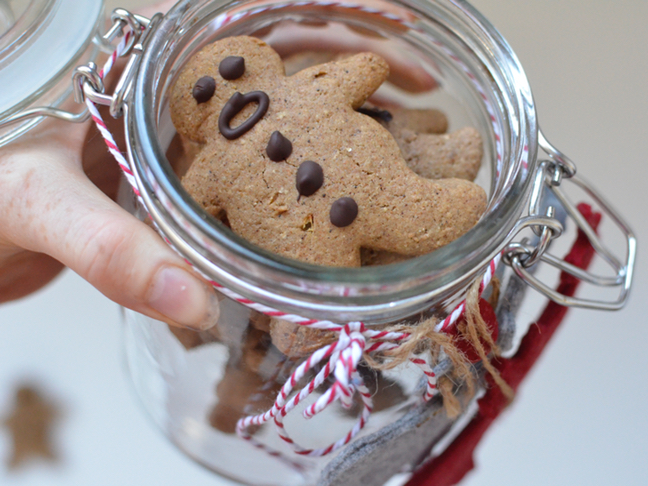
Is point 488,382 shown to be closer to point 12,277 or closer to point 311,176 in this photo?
point 311,176

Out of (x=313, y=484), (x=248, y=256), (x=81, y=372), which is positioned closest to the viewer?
(x=248, y=256)

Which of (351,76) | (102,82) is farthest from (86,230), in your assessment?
(351,76)

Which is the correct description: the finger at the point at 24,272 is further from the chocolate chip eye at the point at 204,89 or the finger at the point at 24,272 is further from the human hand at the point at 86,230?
the chocolate chip eye at the point at 204,89

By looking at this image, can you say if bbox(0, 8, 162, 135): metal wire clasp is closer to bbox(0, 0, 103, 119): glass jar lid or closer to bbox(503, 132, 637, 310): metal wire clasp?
bbox(0, 0, 103, 119): glass jar lid

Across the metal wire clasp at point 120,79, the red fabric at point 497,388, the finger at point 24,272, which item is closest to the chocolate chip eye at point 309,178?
the metal wire clasp at point 120,79

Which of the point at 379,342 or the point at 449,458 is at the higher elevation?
the point at 379,342

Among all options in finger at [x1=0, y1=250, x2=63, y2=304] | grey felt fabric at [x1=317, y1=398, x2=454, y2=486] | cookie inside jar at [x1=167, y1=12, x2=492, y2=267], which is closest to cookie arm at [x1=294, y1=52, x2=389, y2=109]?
cookie inside jar at [x1=167, y1=12, x2=492, y2=267]

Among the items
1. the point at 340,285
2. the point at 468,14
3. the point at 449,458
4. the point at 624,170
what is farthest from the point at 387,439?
the point at 624,170
